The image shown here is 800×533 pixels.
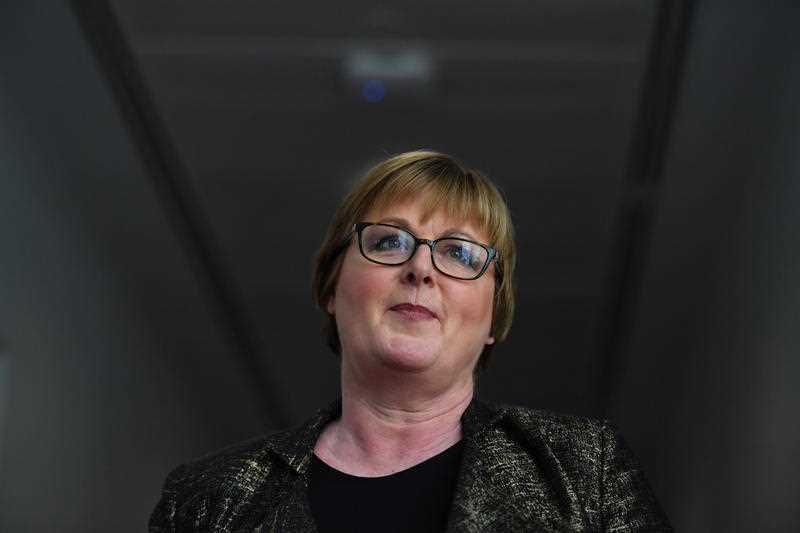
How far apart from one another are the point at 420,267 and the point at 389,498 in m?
0.30

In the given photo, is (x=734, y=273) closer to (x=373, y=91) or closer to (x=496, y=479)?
(x=373, y=91)

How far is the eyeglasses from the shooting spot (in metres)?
1.74

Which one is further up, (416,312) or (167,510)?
(416,312)

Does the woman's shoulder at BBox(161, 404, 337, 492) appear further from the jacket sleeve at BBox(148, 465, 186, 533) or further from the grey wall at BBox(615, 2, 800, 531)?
the grey wall at BBox(615, 2, 800, 531)

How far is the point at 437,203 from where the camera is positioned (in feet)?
5.87

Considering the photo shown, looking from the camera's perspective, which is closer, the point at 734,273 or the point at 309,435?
the point at 309,435

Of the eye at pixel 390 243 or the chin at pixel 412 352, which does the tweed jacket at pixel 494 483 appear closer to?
the chin at pixel 412 352

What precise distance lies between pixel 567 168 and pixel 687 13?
111 cm

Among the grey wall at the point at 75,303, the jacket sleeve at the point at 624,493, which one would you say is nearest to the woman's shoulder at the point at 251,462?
the jacket sleeve at the point at 624,493

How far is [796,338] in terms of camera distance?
14.7 feet

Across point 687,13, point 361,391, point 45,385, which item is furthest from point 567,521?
point 45,385

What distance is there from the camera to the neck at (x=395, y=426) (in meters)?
1.75

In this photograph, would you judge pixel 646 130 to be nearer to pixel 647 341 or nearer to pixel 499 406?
pixel 647 341

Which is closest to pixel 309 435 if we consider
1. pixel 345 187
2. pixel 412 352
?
pixel 412 352
